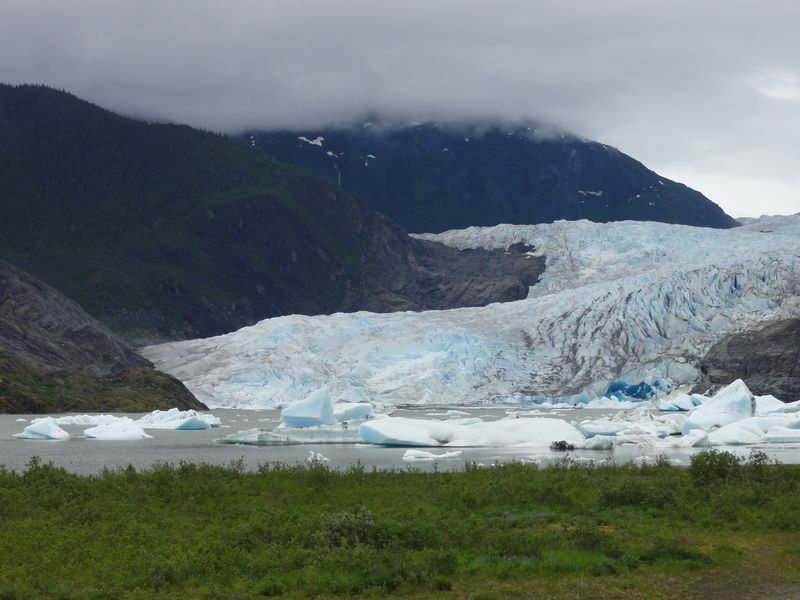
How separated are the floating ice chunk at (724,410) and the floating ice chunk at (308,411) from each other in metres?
14.5

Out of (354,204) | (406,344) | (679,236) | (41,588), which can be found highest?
(354,204)

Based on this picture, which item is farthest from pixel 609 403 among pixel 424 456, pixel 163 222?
pixel 163 222

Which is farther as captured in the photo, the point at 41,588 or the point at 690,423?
the point at 690,423

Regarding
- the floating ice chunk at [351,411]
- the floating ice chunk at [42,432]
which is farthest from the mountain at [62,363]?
the floating ice chunk at [42,432]

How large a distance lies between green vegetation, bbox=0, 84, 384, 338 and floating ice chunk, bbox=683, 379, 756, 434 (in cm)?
9118

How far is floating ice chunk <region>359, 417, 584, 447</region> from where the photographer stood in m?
35.4

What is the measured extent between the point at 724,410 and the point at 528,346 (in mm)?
36287

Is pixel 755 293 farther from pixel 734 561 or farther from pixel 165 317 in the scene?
pixel 165 317

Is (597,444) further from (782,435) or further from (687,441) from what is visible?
(782,435)

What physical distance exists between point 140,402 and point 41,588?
2252 inches

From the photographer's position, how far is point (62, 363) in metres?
77.2

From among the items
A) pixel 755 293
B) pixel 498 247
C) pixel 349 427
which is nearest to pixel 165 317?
pixel 498 247

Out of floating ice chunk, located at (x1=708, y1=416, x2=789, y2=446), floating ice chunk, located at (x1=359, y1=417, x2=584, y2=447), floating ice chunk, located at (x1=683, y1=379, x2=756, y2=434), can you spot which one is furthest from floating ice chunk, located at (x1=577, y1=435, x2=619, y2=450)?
floating ice chunk, located at (x1=683, y1=379, x2=756, y2=434)

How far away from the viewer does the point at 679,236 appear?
9700 cm
